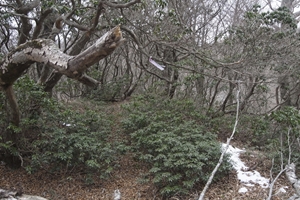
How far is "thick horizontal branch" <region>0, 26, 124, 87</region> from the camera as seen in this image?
2375mm

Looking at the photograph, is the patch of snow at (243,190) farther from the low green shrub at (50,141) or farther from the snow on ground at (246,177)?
the low green shrub at (50,141)

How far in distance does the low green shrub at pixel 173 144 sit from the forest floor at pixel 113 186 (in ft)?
0.85

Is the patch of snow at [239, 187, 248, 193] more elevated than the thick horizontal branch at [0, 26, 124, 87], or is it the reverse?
the thick horizontal branch at [0, 26, 124, 87]

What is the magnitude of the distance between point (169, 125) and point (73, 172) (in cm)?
250

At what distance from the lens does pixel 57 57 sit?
9.52 ft

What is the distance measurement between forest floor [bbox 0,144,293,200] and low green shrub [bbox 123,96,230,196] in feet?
0.85

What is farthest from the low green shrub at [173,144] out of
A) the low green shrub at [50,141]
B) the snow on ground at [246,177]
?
the low green shrub at [50,141]

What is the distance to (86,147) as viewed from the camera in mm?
5586

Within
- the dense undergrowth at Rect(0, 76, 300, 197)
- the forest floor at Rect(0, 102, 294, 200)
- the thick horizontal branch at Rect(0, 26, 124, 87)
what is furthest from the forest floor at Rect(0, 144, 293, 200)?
the thick horizontal branch at Rect(0, 26, 124, 87)

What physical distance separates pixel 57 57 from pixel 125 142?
13.9 feet

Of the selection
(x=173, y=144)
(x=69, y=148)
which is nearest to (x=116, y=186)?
(x=69, y=148)

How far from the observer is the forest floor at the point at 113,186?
5004mm

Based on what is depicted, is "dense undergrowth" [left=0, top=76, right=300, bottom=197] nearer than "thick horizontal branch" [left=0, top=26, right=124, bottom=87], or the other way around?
"thick horizontal branch" [left=0, top=26, right=124, bottom=87]

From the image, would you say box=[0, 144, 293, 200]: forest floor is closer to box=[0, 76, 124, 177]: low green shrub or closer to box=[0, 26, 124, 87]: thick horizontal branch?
box=[0, 76, 124, 177]: low green shrub
